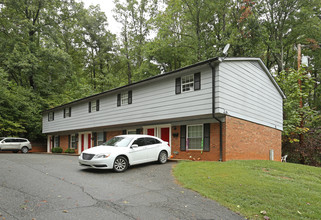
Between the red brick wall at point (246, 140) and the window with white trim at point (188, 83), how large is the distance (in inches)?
102

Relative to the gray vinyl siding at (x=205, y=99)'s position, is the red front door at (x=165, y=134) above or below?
below

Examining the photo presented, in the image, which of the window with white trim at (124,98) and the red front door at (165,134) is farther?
the window with white trim at (124,98)

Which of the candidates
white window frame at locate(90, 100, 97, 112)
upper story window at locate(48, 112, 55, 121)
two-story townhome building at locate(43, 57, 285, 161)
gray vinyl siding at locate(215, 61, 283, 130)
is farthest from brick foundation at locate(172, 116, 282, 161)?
upper story window at locate(48, 112, 55, 121)

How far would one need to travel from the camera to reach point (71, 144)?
25.8 metres

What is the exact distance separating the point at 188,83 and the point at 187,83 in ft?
0.23

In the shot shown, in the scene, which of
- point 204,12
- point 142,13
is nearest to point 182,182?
point 204,12

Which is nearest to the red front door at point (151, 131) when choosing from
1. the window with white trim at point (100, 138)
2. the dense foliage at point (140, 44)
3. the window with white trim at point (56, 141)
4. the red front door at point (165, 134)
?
the red front door at point (165, 134)

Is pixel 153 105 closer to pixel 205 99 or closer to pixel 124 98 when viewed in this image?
pixel 124 98

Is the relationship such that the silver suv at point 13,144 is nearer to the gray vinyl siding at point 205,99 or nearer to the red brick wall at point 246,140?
the gray vinyl siding at point 205,99

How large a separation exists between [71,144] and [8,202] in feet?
70.0

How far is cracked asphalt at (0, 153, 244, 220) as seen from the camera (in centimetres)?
494

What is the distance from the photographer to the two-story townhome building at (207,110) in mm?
12383

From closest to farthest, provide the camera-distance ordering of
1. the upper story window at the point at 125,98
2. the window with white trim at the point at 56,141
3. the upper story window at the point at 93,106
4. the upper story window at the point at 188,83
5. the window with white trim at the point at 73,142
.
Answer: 1. the upper story window at the point at 188,83
2. the upper story window at the point at 125,98
3. the upper story window at the point at 93,106
4. the window with white trim at the point at 73,142
5. the window with white trim at the point at 56,141

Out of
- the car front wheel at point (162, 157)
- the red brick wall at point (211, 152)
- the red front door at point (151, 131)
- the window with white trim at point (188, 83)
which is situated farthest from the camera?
the red front door at point (151, 131)
